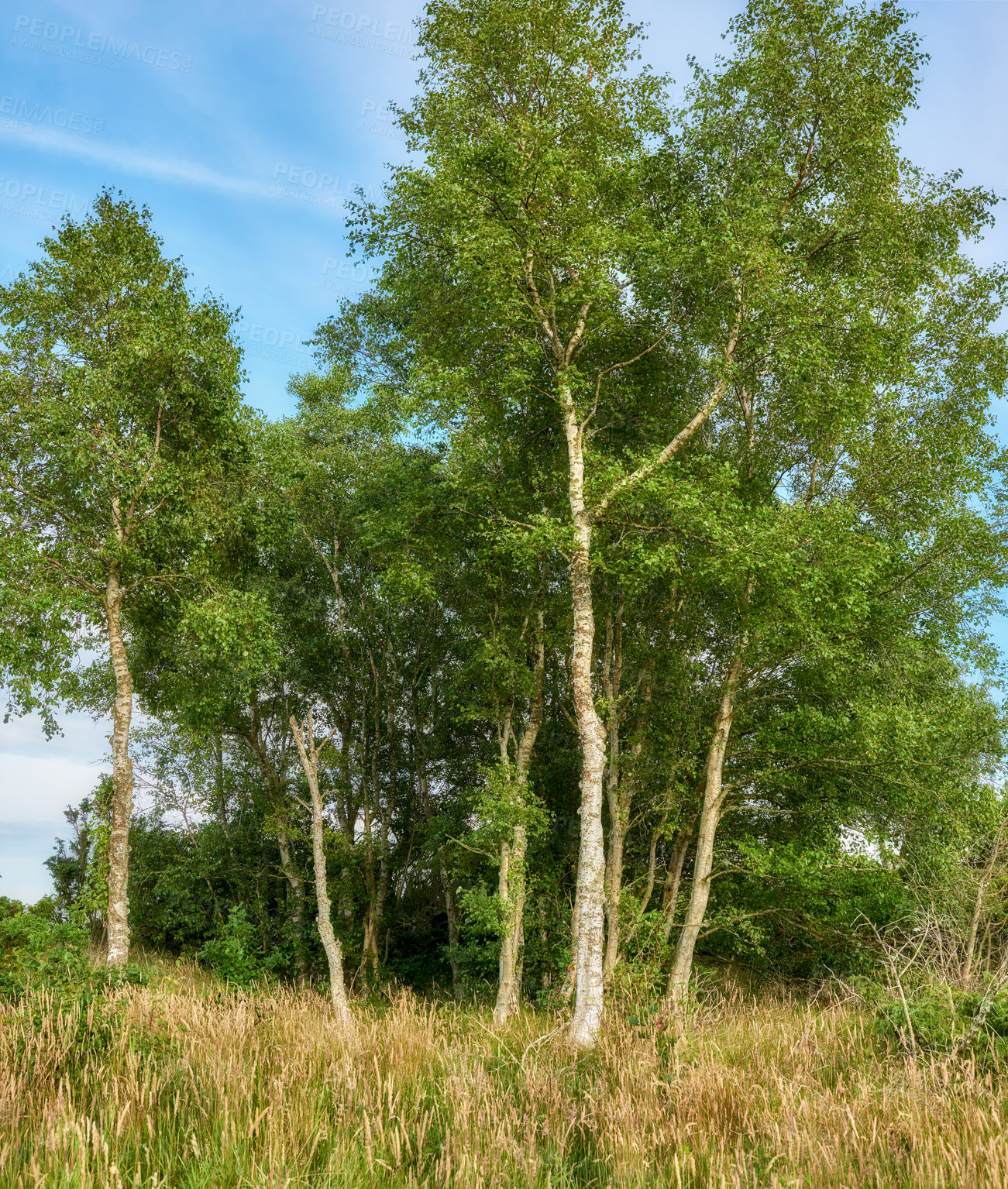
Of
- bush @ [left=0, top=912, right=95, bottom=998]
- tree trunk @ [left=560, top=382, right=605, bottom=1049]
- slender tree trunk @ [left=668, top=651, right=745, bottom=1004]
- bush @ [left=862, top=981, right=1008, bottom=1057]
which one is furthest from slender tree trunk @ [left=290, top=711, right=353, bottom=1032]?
bush @ [left=862, top=981, right=1008, bottom=1057]

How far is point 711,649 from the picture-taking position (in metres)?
19.5

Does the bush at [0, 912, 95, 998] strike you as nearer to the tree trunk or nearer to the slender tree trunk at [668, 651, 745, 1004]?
the tree trunk

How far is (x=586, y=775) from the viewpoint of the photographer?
39.1 ft

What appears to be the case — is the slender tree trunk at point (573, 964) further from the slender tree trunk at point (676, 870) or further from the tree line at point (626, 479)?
the slender tree trunk at point (676, 870)

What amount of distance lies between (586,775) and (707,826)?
212 inches

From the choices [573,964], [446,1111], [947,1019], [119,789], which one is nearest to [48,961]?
[119,789]

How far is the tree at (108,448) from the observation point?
14898mm

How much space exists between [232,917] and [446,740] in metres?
7.95

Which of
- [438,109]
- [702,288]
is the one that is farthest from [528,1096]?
[438,109]

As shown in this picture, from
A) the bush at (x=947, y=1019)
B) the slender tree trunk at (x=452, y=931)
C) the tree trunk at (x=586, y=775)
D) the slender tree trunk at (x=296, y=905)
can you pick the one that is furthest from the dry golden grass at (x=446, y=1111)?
the slender tree trunk at (x=296, y=905)

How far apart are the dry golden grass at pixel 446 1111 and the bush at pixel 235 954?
1331 centimetres

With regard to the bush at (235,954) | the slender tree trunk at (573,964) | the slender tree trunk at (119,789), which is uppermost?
the slender tree trunk at (119,789)

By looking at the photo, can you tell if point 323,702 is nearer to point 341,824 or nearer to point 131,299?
point 341,824

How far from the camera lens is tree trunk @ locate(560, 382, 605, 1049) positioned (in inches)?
418
